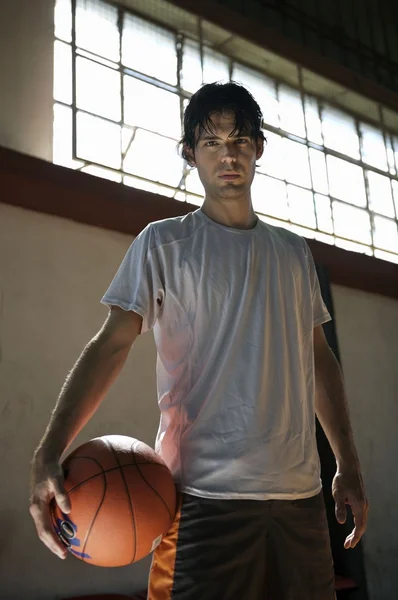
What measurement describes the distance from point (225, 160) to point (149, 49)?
3.12 m

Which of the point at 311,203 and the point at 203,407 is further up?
the point at 311,203

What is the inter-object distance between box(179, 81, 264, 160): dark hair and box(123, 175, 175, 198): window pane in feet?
6.94

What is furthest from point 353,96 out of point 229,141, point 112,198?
point 229,141

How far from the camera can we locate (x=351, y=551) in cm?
381

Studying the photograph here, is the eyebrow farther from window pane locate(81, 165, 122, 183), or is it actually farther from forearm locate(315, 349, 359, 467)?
window pane locate(81, 165, 122, 183)

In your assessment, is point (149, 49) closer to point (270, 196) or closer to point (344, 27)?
point (270, 196)

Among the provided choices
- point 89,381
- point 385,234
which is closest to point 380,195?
point 385,234

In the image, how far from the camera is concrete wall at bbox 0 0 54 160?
10.7ft

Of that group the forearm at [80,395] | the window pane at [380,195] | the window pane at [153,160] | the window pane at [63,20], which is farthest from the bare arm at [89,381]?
the window pane at [380,195]

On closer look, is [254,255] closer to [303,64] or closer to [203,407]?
[203,407]

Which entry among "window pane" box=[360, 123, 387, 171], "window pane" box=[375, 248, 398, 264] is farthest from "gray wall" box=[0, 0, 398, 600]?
"window pane" box=[360, 123, 387, 171]

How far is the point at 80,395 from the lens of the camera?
1210 mm

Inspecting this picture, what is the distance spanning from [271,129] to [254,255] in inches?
141

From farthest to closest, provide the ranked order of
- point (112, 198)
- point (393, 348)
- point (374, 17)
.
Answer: point (374, 17), point (393, 348), point (112, 198)
